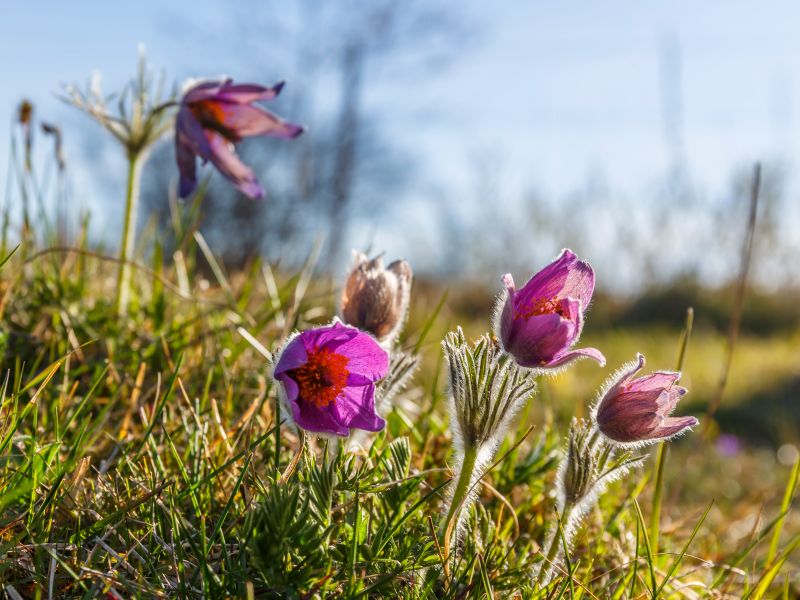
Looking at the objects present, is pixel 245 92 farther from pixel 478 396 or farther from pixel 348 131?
pixel 348 131

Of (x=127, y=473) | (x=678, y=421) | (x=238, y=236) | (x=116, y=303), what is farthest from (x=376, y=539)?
(x=238, y=236)

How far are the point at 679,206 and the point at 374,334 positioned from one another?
581 inches

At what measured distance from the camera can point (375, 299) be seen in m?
1.44

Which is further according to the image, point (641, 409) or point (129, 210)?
point (129, 210)

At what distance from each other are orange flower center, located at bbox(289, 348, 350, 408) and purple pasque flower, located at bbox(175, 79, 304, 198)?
2.25 feet

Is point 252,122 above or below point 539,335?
above

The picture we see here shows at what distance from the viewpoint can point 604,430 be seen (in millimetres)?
1305

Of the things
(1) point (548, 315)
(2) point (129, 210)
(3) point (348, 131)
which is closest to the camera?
(1) point (548, 315)

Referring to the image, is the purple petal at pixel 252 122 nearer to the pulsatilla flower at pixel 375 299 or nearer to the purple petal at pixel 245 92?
the purple petal at pixel 245 92

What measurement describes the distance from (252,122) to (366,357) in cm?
80

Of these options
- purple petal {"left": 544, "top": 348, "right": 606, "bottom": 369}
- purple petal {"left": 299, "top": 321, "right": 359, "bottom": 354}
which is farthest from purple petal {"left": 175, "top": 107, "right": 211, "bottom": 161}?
purple petal {"left": 544, "top": 348, "right": 606, "bottom": 369}

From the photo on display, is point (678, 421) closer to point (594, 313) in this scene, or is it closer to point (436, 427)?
point (436, 427)

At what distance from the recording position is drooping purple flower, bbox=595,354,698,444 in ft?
4.15

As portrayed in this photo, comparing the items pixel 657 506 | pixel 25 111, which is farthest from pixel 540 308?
pixel 25 111
